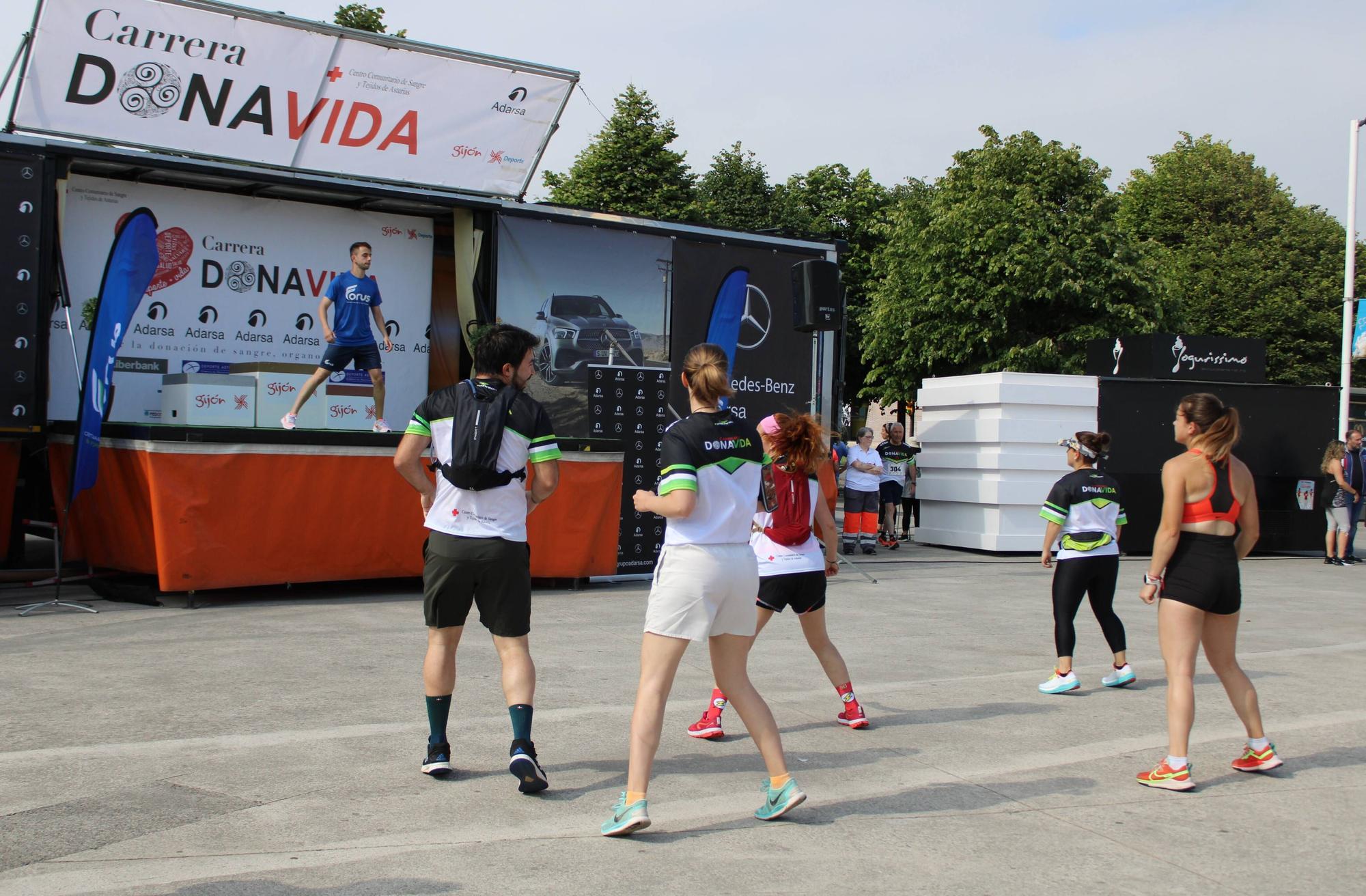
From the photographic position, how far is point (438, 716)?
5133 millimetres

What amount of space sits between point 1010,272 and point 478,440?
26375 millimetres

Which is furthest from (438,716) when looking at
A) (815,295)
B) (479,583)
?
(815,295)

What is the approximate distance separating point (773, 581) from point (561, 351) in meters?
8.48

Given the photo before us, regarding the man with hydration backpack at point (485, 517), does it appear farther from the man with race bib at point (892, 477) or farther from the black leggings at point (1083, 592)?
the man with race bib at point (892, 477)

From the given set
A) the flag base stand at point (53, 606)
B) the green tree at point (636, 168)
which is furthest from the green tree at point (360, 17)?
the flag base stand at point (53, 606)

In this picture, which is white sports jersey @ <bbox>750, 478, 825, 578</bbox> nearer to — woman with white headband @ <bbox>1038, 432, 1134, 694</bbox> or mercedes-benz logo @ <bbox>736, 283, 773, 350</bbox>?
woman with white headband @ <bbox>1038, 432, 1134, 694</bbox>

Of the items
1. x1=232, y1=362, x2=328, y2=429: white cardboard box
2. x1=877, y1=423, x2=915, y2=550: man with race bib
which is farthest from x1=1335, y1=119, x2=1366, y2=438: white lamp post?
x1=232, y1=362, x2=328, y2=429: white cardboard box

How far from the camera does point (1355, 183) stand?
24.0m

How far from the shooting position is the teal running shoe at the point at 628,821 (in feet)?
14.4

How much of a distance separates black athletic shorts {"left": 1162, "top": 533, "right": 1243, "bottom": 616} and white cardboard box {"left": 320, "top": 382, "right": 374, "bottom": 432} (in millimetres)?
8631

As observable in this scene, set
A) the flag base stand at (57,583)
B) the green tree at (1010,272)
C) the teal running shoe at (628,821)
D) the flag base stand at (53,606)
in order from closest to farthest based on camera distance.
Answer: the teal running shoe at (628,821) → the flag base stand at (53,606) → the flag base stand at (57,583) → the green tree at (1010,272)

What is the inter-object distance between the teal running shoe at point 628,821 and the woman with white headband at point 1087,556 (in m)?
3.89

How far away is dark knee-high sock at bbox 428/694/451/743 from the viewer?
202 inches

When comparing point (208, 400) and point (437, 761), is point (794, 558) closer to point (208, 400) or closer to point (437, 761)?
point (437, 761)
